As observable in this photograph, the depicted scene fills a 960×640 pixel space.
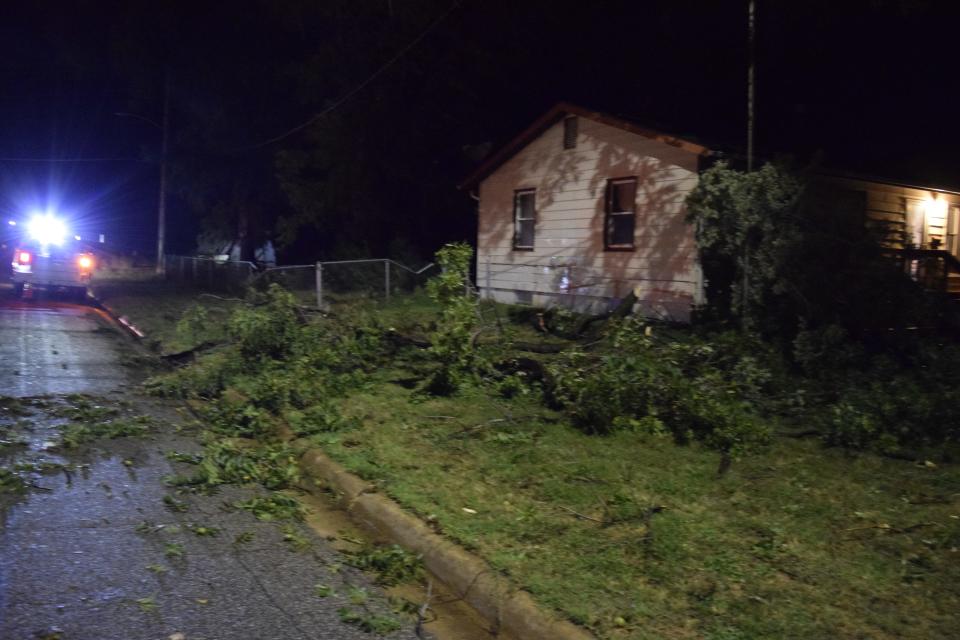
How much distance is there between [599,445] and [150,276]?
33.5 meters

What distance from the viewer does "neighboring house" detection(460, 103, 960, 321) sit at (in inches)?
616

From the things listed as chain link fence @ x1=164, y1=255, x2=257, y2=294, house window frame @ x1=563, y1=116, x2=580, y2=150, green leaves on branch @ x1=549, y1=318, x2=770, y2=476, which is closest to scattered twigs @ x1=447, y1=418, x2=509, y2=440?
green leaves on branch @ x1=549, y1=318, x2=770, y2=476

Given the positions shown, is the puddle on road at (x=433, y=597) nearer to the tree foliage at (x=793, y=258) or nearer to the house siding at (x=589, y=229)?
the tree foliage at (x=793, y=258)

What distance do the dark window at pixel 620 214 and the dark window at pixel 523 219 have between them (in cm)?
255

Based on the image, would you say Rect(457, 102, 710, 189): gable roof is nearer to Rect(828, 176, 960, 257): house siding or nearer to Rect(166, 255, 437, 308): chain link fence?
Rect(166, 255, 437, 308): chain link fence

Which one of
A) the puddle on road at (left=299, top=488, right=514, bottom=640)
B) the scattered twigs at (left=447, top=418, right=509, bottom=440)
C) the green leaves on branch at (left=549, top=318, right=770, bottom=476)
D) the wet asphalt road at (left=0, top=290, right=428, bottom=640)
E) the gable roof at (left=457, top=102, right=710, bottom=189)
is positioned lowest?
the puddle on road at (left=299, top=488, right=514, bottom=640)

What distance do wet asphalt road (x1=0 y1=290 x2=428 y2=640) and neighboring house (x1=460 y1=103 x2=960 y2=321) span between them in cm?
984

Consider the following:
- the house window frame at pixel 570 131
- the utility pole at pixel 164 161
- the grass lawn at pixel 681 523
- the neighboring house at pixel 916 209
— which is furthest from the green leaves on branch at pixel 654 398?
the utility pole at pixel 164 161

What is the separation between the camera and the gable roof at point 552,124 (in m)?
15.3

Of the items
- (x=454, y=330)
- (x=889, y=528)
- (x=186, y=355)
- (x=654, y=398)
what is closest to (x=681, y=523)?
(x=889, y=528)

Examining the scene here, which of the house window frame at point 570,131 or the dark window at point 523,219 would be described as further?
the dark window at point 523,219

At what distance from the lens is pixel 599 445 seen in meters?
7.74

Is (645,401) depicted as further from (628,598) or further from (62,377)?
(62,377)

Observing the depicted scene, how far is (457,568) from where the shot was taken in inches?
212
